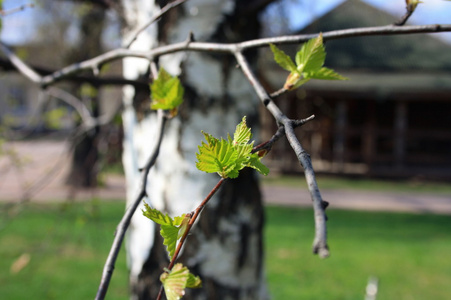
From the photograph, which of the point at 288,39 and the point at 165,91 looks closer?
the point at 288,39

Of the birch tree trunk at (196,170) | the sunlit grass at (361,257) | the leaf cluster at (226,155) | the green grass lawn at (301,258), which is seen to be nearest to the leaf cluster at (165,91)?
the leaf cluster at (226,155)

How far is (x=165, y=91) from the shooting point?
2.99 feet

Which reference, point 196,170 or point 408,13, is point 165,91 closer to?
point 408,13

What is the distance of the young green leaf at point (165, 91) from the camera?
2.97 ft

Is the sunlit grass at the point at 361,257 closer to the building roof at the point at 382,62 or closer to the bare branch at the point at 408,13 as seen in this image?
the bare branch at the point at 408,13

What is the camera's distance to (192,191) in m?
1.85

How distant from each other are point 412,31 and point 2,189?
11938 mm

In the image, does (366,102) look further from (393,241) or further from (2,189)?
(2,189)

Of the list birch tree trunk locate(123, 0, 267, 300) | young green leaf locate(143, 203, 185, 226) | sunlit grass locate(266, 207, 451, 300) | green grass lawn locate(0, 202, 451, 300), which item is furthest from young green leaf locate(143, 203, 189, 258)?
sunlit grass locate(266, 207, 451, 300)

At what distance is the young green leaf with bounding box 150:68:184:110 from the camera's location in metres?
0.90

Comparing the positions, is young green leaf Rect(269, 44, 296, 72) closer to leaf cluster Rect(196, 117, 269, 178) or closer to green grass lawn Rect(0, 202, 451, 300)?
leaf cluster Rect(196, 117, 269, 178)

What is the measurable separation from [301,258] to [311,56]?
5908mm

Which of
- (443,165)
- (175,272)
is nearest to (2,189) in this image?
(175,272)

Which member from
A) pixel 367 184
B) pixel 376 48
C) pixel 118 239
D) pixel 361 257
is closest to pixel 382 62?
pixel 376 48
